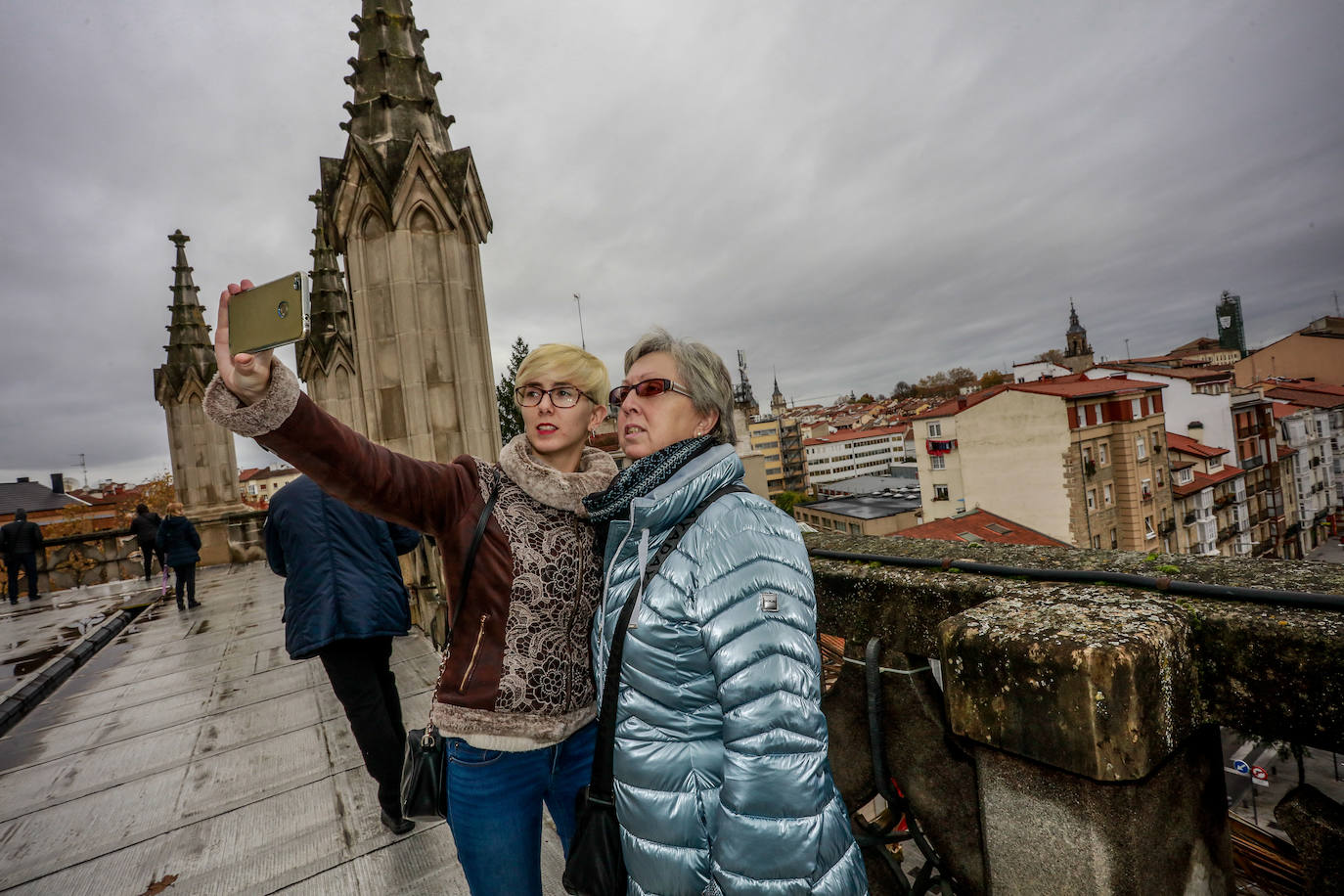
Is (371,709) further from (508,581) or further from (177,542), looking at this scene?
(177,542)

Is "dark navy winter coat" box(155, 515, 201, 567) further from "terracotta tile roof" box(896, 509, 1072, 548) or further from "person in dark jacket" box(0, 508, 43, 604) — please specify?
"terracotta tile roof" box(896, 509, 1072, 548)

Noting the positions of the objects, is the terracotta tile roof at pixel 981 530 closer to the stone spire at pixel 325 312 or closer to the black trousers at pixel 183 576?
the stone spire at pixel 325 312

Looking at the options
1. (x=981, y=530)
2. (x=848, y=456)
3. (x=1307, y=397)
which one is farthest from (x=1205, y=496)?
(x=848, y=456)

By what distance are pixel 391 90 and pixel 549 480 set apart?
563 cm

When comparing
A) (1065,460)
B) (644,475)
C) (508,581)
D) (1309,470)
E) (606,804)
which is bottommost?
(1309,470)

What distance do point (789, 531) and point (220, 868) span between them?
310 cm

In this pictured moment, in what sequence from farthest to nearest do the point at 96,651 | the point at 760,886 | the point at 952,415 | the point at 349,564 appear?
the point at 952,415 → the point at 96,651 → the point at 349,564 → the point at 760,886

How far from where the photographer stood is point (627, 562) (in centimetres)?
152

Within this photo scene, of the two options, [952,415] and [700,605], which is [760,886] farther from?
[952,415]

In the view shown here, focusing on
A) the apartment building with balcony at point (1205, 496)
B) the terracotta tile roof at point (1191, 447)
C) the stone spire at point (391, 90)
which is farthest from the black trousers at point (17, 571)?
the terracotta tile roof at point (1191, 447)

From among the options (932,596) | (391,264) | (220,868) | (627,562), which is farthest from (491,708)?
(391,264)

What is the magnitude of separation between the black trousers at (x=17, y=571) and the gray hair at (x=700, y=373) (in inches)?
627

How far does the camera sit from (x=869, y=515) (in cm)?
4516

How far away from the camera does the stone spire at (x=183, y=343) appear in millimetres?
14227
